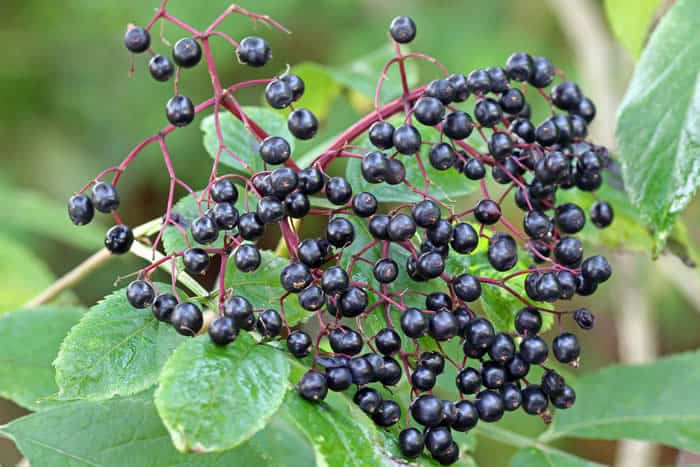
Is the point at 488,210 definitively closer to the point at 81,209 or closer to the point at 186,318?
the point at 186,318

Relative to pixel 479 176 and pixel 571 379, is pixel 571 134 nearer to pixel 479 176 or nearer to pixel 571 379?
pixel 479 176

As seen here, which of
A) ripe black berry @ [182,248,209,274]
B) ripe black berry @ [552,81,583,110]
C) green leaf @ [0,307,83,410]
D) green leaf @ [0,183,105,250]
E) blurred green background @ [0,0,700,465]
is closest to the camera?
ripe black berry @ [182,248,209,274]

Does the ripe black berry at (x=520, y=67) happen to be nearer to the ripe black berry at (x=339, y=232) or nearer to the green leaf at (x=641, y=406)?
the ripe black berry at (x=339, y=232)

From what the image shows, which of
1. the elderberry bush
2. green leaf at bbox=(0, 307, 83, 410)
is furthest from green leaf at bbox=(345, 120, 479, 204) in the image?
green leaf at bbox=(0, 307, 83, 410)

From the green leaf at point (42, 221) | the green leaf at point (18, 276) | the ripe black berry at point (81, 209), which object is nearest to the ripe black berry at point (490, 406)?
the ripe black berry at point (81, 209)

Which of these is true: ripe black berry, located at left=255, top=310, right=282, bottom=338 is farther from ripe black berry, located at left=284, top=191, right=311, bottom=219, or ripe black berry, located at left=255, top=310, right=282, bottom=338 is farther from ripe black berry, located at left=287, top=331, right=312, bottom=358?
ripe black berry, located at left=284, top=191, right=311, bottom=219

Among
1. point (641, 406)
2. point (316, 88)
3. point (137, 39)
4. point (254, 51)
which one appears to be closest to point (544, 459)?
point (641, 406)

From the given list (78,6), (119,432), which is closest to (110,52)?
(78,6)
